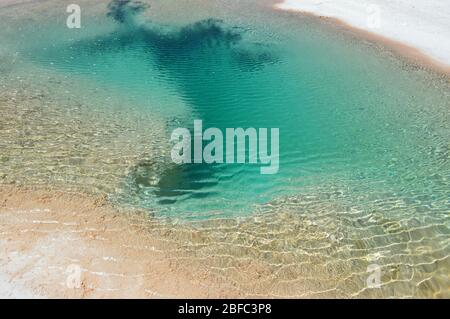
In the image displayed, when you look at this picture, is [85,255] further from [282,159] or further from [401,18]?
[401,18]

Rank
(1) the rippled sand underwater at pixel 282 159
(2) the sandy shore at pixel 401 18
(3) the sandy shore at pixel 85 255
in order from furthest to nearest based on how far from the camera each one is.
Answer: (2) the sandy shore at pixel 401 18 → (1) the rippled sand underwater at pixel 282 159 → (3) the sandy shore at pixel 85 255

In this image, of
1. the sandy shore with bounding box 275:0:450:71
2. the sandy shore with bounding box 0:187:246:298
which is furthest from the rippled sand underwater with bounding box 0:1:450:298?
the sandy shore with bounding box 275:0:450:71

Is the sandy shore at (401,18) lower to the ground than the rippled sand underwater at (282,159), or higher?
higher

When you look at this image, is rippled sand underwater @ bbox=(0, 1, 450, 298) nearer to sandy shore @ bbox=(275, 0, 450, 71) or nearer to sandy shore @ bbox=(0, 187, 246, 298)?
sandy shore @ bbox=(0, 187, 246, 298)

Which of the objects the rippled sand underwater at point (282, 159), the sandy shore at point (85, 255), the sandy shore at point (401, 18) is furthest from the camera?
the sandy shore at point (401, 18)

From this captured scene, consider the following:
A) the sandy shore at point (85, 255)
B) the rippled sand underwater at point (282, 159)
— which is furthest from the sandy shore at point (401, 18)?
the sandy shore at point (85, 255)

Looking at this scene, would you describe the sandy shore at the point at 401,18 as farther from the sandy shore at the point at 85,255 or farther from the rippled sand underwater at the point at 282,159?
the sandy shore at the point at 85,255
